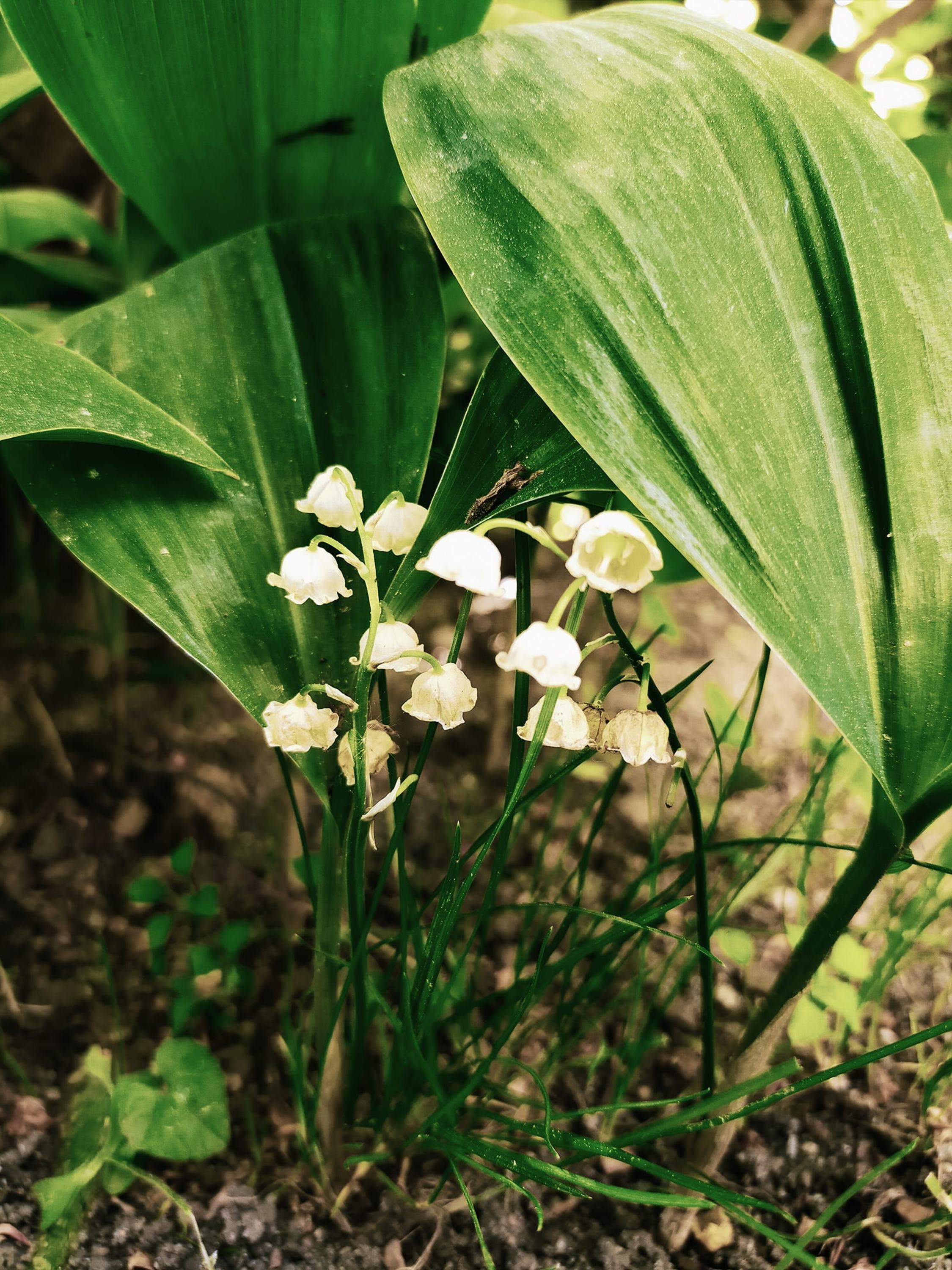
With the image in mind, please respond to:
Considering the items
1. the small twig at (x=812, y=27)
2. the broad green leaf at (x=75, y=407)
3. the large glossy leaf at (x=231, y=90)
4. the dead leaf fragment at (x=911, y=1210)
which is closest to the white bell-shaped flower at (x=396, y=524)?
the broad green leaf at (x=75, y=407)

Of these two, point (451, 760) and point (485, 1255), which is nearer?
point (485, 1255)

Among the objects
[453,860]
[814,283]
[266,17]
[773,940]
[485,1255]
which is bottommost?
[773,940]

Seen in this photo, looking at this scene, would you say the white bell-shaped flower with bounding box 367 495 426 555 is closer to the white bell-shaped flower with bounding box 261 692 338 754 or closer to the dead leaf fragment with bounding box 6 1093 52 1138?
the white bell-shaped flower with bounding box 261 692 338 754

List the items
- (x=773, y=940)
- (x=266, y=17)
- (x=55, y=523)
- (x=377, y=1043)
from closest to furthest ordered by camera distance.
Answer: (x=55, y=523) → (x=266, y=17) → (x=377, y=1043) → (x=773, y=940)

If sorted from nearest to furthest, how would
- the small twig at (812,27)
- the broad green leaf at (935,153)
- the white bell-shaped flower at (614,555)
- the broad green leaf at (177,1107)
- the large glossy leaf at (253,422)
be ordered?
the white bell-shaped flower at (614,555)
the large glossy leaf at (253,422)
the broad green leaf at (177,1107)
the broad green leaf at (935,153)
the small twig at (812,27)

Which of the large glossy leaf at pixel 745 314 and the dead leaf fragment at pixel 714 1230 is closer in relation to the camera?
the large glossy leaf at pixel 745 314

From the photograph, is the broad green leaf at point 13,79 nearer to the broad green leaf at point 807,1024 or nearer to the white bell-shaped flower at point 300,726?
the white bell-shaped flower at point 300,726

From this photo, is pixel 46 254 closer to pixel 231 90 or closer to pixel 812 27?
pixel 231 90

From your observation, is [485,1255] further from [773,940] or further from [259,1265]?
[773,940]

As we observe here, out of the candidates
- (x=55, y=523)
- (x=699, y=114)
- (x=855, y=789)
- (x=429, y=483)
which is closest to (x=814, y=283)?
(x=699, y=114)
